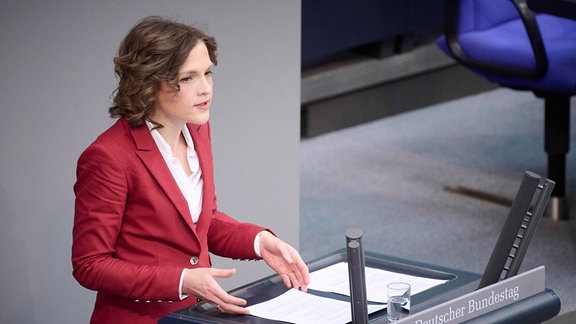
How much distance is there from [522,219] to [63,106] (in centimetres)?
148

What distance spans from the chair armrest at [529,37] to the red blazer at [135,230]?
248 centimetres

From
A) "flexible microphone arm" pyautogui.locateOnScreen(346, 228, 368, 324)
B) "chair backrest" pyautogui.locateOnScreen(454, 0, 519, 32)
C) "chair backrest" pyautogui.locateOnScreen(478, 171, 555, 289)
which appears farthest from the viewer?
"chair backrest" pyautogui.locateOnScreen(454, 0, 519, 32)

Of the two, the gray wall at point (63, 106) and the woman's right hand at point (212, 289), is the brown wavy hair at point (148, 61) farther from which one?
the gray wall at point (63, 106)

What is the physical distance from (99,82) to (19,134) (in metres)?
0.29

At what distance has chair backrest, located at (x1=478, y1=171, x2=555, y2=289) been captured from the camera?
2.21m

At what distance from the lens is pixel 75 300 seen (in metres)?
3.35

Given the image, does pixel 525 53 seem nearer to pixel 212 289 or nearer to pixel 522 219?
pixel 522 219

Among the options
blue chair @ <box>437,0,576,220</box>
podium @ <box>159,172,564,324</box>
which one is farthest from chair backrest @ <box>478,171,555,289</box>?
blue chair @ <box>437,0,576,220</box>

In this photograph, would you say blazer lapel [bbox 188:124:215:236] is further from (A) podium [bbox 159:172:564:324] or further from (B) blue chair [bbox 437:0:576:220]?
(B) blue chair [bbox 437:0:576:220]

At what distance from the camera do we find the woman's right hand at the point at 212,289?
2.29 meters

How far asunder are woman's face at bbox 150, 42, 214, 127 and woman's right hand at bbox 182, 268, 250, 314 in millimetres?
341

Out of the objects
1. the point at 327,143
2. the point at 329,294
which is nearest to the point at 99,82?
the point at 329,294

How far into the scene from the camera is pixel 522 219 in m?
2.22

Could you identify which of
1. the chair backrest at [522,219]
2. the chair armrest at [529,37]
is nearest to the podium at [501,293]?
the chair backrest at [522,219]
